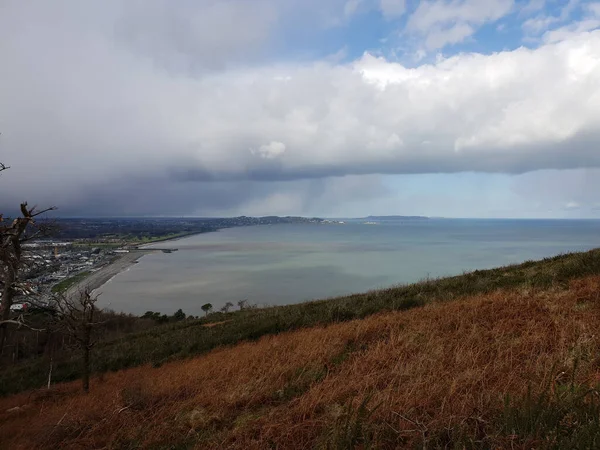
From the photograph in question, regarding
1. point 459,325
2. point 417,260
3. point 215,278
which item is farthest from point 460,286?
point 417,260

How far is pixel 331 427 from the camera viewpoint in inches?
135

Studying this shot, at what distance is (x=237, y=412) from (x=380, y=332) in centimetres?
358

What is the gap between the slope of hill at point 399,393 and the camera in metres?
3.04

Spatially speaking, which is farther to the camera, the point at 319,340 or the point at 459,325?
the point at 319,340

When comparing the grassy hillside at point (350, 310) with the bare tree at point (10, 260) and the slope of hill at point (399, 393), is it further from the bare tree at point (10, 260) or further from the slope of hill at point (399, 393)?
the bare tree at point (10, 260)

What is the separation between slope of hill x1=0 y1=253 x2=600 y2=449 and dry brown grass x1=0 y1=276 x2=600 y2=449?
20mm

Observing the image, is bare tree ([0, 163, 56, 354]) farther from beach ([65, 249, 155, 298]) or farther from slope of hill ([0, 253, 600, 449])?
beach ([65, 249, 155, 298])

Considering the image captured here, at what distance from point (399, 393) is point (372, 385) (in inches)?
22.0

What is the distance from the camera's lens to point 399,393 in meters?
3.99

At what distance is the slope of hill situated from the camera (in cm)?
304

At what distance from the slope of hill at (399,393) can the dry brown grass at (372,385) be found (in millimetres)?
20

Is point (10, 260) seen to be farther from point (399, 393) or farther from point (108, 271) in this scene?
point (108, 271)

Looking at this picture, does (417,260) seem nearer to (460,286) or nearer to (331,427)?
(460,286)

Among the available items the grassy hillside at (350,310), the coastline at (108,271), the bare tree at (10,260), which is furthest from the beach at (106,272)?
the bare tree at (10,260)
